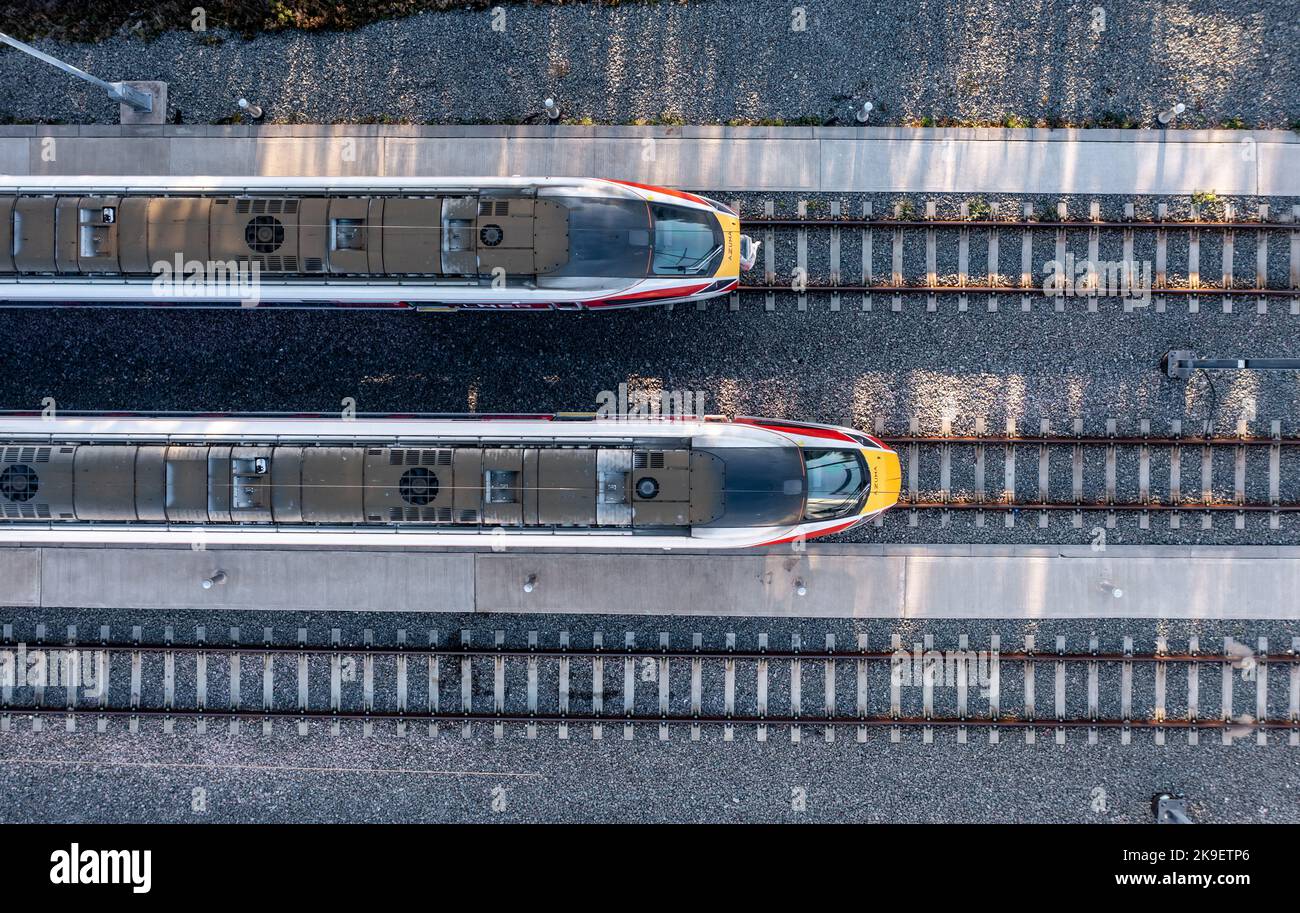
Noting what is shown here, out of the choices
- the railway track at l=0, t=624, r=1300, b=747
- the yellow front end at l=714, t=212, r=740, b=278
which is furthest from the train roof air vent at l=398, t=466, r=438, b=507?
the yellow front end at l=714, t=212, r=740, b=278

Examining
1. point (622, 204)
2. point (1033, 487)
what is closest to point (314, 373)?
point (622, 204)

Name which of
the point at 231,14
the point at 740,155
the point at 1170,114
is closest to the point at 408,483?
the point at 740,155

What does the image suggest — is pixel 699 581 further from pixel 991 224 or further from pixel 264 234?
pixel 264 234

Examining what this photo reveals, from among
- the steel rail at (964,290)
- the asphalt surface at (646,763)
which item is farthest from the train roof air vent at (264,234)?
the steel rail at (964,290)

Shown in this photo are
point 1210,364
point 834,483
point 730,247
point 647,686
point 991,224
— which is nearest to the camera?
point 834,483

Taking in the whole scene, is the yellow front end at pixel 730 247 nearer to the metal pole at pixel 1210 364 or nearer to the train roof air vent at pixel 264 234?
the train roof air vent at pixel 264 234

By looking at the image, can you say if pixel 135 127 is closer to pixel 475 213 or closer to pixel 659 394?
pixel 475 213
